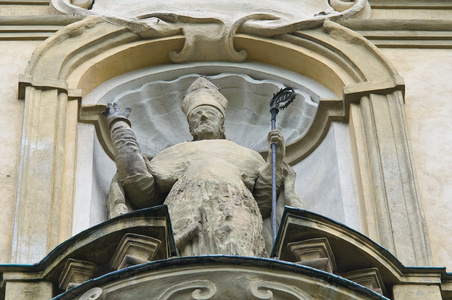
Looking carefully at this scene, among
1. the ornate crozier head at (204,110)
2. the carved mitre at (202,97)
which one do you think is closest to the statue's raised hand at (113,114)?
the ornate crozier head at (204,110)

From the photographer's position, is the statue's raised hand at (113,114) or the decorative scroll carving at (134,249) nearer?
the decorative scroll carving at (134,249)

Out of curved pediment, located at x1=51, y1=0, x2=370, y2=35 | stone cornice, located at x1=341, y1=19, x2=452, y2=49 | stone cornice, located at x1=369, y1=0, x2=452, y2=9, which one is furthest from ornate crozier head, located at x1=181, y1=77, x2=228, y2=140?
stone cornice, located at x1=369, y1=0, x2=452, y2=9

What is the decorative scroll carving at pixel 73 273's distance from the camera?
31.3ft

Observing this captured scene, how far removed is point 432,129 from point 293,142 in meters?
1.11

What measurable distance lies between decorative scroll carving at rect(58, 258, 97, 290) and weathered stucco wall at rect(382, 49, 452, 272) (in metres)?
2.42

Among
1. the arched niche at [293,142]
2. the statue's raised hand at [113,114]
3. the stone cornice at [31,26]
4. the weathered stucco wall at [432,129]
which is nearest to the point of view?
Result: the arched niche at [293,142]

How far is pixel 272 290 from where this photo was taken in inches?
360

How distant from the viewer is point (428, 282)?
973cm

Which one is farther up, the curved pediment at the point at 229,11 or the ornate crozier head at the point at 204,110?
the curved pediment at the point at 229,11

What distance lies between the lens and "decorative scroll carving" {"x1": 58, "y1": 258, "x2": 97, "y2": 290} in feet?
31.3

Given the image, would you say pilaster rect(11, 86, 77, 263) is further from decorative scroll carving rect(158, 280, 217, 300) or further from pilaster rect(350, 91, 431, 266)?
pilaster rect(350, 91, 431, 266)

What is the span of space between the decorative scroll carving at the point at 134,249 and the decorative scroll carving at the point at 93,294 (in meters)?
0.46

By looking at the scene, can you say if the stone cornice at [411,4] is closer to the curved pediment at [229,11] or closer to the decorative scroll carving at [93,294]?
the curved pediment at [229,11]

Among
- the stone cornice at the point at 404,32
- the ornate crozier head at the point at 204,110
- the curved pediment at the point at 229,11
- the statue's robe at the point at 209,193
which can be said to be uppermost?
the curved pediment at the point at 229,11
